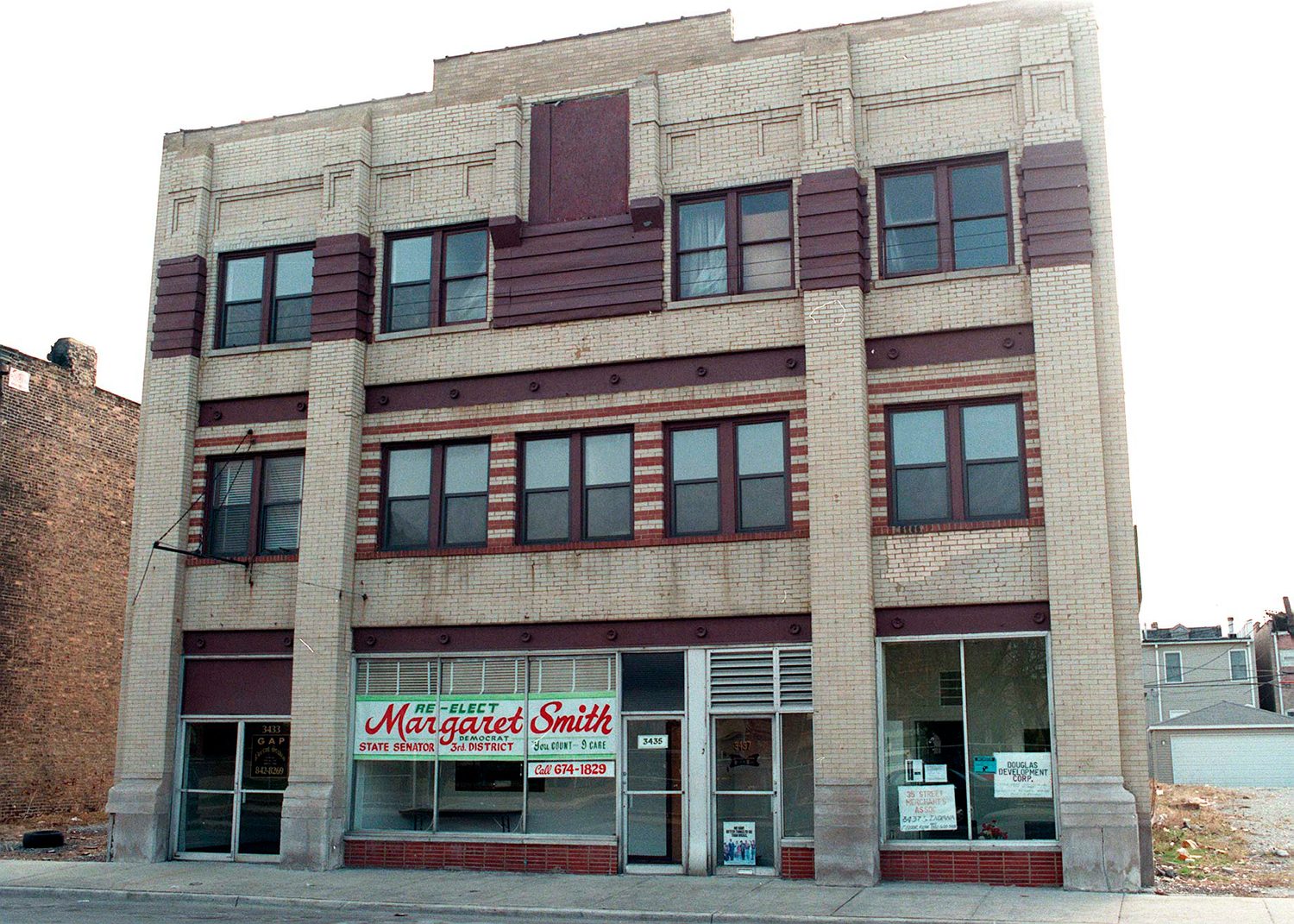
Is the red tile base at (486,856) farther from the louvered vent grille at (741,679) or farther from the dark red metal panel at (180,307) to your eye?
the dark red metal panel at (180,307)

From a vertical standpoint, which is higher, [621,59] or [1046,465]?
[621,59]

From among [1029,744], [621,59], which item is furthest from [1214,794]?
[621,59]

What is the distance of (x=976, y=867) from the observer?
17359 millimetres

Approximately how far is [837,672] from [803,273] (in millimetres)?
5929

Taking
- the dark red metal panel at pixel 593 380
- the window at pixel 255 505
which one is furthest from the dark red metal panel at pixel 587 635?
the dark red metal panel at pixel 593 380

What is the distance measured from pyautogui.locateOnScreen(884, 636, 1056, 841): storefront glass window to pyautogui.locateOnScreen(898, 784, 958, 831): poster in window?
0.01 metres

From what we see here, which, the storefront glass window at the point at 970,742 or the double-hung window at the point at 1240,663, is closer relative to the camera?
the storefront glass window at the point at 970,742

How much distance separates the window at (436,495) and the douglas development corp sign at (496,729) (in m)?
2.60

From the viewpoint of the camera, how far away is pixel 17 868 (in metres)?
20.1

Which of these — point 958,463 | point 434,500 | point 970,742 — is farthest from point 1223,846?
point 434,500

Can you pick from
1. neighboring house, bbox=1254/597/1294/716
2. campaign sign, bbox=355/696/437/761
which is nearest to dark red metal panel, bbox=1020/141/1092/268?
campaign sign, bbox=355/696/437/761

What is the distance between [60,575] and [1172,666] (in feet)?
172

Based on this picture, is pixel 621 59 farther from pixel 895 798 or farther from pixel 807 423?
pixel 895 798

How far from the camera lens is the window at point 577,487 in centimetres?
2019
